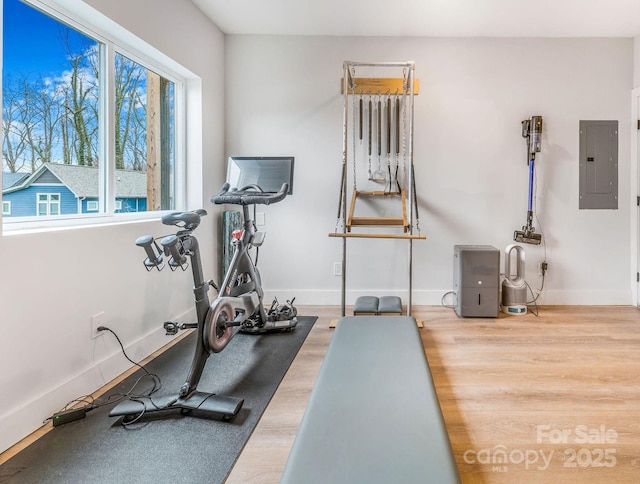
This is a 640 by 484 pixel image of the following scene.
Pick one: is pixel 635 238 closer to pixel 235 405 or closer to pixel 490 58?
pixel 490 58

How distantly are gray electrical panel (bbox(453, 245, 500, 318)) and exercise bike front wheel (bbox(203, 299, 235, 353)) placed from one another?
226 centimetres

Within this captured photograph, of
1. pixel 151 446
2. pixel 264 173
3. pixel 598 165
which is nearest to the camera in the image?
pixel 151 446

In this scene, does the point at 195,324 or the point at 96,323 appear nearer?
the point at 195,324

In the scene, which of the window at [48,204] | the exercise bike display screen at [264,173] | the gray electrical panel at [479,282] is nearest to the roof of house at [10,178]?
the window at [48,204]

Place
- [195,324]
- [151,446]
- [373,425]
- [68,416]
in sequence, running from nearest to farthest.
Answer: [373,425], [151,446], [68,416], [195,324]

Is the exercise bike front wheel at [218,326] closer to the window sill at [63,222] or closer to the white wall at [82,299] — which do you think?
the white wall at [82,299]

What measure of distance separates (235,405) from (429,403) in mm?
942

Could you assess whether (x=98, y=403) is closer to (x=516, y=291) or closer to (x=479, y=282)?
(x=479, y=282)

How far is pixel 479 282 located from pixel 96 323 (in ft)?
10.1

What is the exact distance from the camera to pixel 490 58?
3871mm

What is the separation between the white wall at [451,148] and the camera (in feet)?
12.7

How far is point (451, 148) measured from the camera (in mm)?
3904

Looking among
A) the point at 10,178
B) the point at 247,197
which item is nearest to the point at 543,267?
the point at 247,197

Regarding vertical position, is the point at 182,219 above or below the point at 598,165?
below
